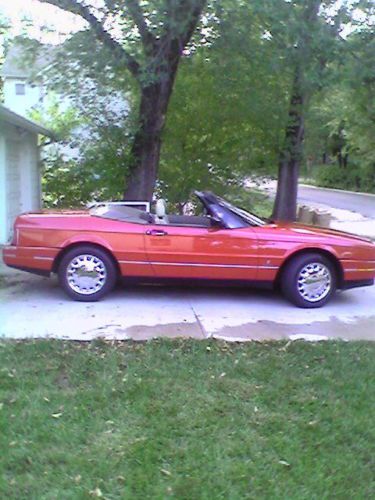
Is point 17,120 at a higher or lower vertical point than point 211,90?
lower

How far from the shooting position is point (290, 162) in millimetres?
13914

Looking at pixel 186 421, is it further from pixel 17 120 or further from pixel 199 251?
pixel 17 120

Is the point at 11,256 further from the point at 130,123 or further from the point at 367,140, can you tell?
the point at 367,140

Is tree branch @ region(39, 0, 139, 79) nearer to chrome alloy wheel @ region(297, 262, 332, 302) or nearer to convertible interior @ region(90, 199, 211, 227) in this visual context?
convertible interior @ region(90, 199, 211, 227)

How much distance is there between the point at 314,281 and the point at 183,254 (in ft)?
5.14

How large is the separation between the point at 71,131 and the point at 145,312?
7.41 metres

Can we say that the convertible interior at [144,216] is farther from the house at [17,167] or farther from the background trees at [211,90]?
the house at [17,167]

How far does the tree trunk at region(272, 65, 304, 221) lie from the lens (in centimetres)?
1216

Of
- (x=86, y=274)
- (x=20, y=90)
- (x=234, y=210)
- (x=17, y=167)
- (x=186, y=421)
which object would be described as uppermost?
(x=20, y=90)

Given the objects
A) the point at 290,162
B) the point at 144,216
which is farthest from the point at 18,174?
the point at 290,162

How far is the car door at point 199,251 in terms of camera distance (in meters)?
6.30

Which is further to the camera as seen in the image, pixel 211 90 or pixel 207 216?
pixel 211 90

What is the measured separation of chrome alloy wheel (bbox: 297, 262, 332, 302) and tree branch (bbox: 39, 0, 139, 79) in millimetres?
4270

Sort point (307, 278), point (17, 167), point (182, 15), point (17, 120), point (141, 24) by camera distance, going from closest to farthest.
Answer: point (307, 278) < point (182, 15) < point (141, 24) < point (17, 120) < point (17, 167)
